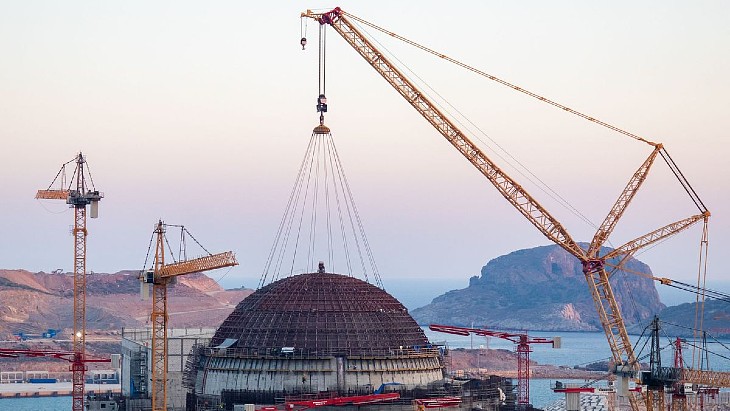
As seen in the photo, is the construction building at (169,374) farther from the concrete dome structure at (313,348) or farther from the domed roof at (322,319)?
the domed roof at (322,319)

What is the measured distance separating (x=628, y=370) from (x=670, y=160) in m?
24.0

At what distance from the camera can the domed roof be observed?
164 metres

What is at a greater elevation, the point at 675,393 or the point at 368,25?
the point at 368,25

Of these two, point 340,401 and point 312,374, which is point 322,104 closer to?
point 312,374

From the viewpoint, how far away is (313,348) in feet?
534

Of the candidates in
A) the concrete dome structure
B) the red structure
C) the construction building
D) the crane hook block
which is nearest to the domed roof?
the concrete dome structure

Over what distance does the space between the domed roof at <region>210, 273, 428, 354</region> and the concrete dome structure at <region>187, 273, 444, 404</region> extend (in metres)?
0.11

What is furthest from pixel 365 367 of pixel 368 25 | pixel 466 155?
pixel 368 25

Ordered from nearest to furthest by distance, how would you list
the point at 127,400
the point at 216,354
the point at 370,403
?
the point at 370,403, the point at 216,354, the point at 127,400

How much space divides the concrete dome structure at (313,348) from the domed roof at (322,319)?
0.11 metres

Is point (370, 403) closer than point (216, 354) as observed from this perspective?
Yes

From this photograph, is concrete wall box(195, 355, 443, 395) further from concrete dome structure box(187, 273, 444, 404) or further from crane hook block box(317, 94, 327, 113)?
crane hook block box(317, 94, 327, 113)

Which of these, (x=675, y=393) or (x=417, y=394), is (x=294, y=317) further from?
(x=675, y=393)

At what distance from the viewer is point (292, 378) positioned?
160625 mm
